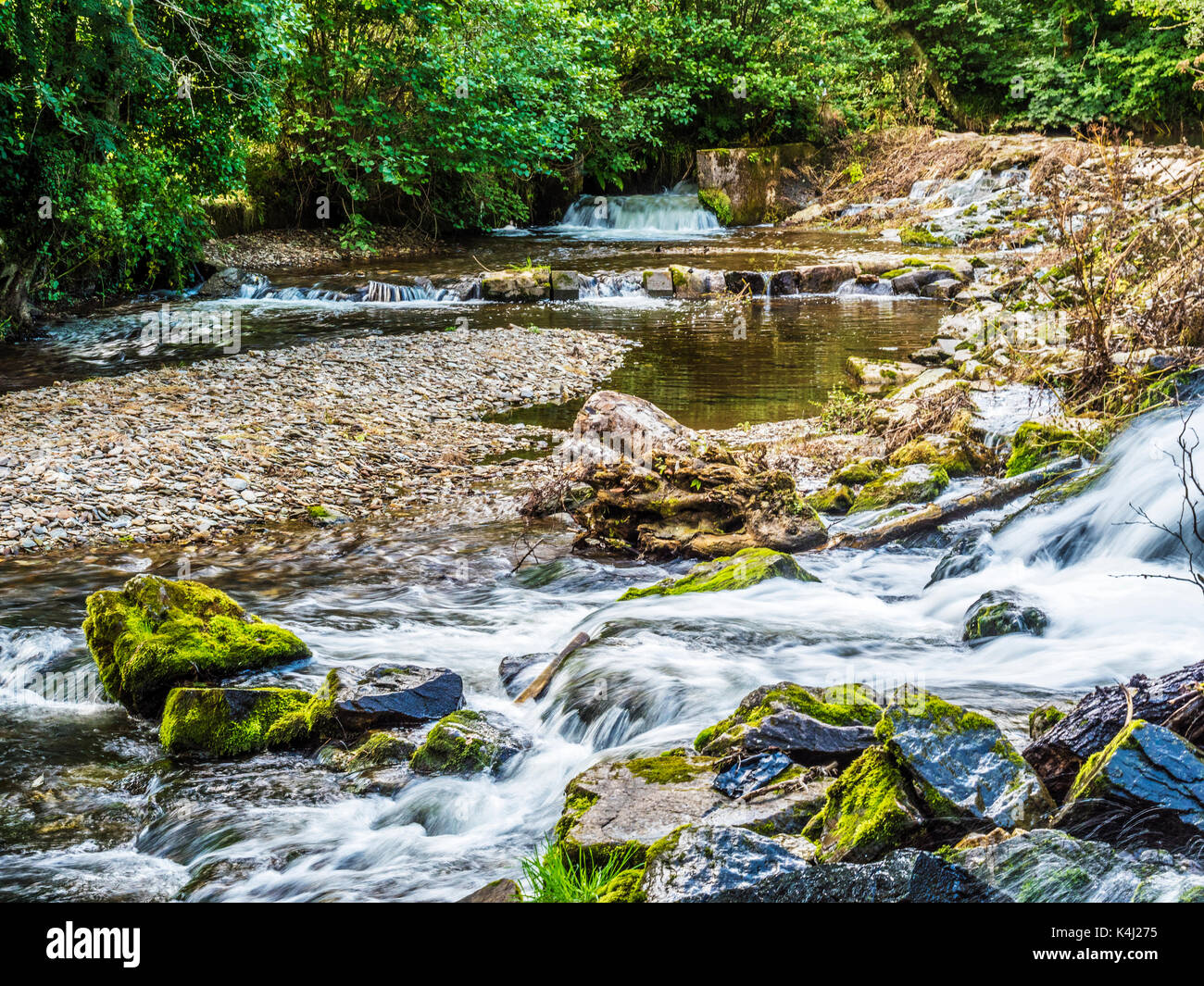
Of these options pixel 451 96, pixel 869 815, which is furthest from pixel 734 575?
pixel 451 96

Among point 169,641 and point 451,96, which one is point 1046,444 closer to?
point 169,641

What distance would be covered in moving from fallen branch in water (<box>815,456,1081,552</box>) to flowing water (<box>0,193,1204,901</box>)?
0.15m

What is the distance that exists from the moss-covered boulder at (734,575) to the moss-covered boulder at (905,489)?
1.54m

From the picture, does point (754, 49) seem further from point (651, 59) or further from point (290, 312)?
point (290, 312)

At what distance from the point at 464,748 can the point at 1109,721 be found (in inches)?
99.9

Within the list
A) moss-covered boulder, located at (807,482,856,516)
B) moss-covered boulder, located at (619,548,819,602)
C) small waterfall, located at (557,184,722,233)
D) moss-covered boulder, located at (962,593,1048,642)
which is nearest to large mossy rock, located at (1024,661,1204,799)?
moss-covered boulder, located at (962,593,1048,642)

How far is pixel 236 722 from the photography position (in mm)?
4516

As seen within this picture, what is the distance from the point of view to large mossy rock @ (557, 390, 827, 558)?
699 centimetres

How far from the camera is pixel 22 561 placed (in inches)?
263

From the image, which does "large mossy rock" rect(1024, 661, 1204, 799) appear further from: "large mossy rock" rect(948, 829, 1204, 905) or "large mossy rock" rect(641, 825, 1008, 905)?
"large mossy rock" rect(641, 825, 1008, 905)

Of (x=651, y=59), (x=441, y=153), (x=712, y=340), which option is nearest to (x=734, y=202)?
(x=651, y=59)

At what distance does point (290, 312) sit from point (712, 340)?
6570 millimetres
